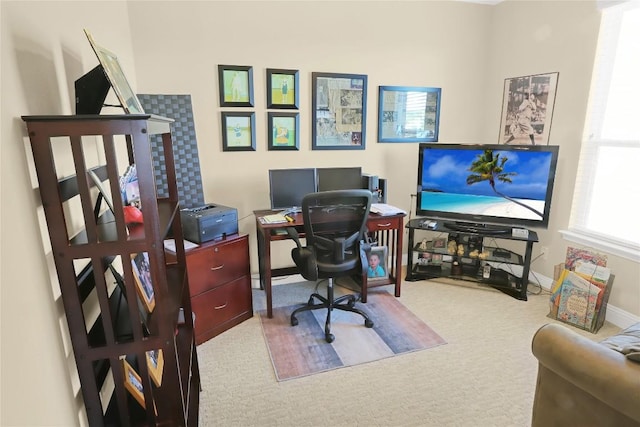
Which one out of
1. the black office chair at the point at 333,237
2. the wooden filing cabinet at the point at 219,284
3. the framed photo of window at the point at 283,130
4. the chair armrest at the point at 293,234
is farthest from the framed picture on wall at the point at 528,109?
the wooden filing cabinet at the point at 219,284

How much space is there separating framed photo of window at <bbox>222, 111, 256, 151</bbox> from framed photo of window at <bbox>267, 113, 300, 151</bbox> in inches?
6.0

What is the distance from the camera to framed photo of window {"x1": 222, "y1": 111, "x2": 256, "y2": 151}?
2963 mm

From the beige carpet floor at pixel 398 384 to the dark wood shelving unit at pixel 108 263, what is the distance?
2.27 feet

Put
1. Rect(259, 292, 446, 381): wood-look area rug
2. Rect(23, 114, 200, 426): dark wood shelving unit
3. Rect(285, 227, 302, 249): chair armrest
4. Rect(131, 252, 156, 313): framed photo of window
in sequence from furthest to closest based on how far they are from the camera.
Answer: Rect(285, 227, 302, 249): chair armrest, Rect(259, 292, 446, 381): wood-look area rug, Rect(131, 252, 156, 313): framed photo of window, Rect(23, 114, 200, 426): dark wood shelving unit

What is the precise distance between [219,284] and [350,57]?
2234mm

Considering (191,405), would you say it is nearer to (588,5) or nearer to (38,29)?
(38,29)

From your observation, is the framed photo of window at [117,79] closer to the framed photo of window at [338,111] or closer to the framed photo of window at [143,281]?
the framed photo of window at [143,281]

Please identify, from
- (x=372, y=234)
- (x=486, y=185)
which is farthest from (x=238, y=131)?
(x=486, y=185)

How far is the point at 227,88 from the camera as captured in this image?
2.90 meters

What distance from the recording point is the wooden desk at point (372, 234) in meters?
2.71

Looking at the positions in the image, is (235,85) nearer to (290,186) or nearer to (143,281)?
(290,186)

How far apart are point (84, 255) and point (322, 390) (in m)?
1.49

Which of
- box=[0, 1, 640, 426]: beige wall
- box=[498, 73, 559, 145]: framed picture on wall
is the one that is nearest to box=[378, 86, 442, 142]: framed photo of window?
box=[0, 1, 640, 426]: beige wall

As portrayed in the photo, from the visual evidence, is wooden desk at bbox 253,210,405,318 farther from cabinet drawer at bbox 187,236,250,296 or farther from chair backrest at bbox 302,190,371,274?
chair backrest at bbox 302,190,371,274
